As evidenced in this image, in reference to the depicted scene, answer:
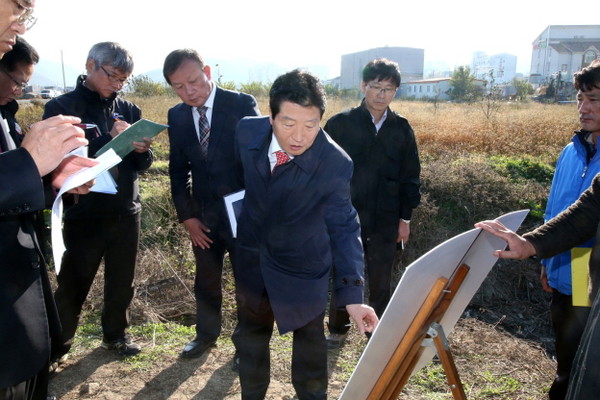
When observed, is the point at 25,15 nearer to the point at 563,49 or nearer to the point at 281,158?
the point at 281,158

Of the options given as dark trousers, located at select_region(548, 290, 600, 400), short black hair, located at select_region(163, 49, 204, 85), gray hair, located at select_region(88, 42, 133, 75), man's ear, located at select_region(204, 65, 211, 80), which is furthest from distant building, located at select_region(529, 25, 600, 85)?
gray hair, located at select_region(88, 42, 133, 75)

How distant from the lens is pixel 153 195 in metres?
5.94

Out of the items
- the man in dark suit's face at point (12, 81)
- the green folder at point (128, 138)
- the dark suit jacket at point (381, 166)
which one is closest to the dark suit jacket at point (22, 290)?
the green folder at point (128, 138)

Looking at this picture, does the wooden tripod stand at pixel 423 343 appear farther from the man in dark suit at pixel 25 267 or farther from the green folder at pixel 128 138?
the green folder at pixel 128 138

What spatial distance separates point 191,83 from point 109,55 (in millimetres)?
529

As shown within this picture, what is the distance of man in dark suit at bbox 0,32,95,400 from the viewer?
4.60 ft

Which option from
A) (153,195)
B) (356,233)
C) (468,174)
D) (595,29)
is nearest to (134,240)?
(356,233)

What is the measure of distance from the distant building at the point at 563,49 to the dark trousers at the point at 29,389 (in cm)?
6557

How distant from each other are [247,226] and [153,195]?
3885 millimetres

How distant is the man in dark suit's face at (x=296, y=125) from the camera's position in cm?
211

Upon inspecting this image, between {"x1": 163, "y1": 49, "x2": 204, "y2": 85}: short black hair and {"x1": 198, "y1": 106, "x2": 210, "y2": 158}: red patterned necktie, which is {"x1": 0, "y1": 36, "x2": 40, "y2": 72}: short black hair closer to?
{"x1": 163, "y1": 49, "x2": 204, "y2": 85}: short black hair

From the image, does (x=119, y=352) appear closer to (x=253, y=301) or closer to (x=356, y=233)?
(x=253, y=301)

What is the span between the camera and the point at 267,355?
2.56m

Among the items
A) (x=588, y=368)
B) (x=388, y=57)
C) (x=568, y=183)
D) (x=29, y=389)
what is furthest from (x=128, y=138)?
(x=388, y=57)
